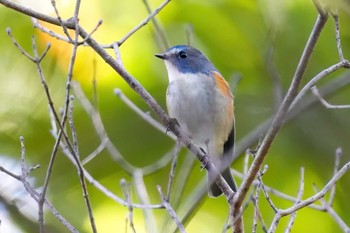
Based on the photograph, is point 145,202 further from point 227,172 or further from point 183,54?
point 183,54

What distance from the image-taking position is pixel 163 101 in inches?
261

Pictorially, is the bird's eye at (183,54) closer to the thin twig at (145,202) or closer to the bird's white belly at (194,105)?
the bird's white belly at (194,105)

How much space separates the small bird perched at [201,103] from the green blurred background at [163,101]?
2.34 feet

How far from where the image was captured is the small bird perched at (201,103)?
553 cm

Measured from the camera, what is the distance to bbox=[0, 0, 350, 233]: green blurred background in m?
6.70

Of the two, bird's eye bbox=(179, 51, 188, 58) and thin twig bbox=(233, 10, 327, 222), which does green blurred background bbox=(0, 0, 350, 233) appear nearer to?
bird's eye bbox=(179, 51, 188, 58)

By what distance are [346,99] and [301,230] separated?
1220mm

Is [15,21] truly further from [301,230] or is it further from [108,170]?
[301,230]

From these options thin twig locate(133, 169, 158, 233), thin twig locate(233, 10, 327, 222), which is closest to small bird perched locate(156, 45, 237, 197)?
thin twig locate(133, 169, 158, 233)

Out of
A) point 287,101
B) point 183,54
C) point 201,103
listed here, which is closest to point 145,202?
point 201,103

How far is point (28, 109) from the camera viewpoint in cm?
674

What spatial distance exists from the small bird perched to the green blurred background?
2.34ft

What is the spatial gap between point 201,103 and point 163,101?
1108 mm

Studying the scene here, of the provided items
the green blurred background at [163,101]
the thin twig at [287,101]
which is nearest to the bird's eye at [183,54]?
the green blurred background at [163,101]
